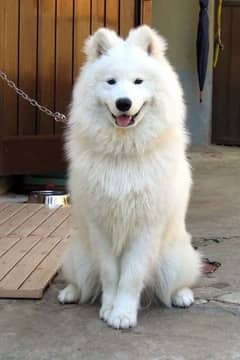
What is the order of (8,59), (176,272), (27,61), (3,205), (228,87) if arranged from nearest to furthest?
(176,272), (3,205), (8,59), (27,61), (228,87)

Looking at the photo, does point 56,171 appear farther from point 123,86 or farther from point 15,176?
point 123,86

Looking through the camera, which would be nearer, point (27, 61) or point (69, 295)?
point (69, 295)

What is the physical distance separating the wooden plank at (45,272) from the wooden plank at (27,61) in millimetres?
2313

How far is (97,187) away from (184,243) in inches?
24.0

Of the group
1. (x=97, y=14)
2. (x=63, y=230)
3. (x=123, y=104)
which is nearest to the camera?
(x=123, y=104)

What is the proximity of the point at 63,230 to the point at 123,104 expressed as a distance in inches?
80.1

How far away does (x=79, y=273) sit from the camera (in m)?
3.41

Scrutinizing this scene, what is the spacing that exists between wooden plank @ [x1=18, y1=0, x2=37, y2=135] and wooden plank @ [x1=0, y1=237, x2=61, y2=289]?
6.86 feet

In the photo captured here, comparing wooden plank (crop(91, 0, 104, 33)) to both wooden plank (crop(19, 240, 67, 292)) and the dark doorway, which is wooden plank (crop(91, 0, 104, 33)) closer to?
wooden plank (crop(19, 240, 67, 292))

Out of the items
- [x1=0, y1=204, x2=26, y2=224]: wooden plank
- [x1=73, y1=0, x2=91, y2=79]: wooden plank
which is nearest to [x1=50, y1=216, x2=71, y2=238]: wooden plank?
[x1=0, y1=204, x2=26, y2=224]: wooden plank

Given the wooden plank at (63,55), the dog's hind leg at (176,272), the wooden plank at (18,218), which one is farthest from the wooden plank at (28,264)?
the wooden plank at (63,55)

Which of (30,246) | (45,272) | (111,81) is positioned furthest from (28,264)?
(111,81)

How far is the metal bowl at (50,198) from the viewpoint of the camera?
229 inches

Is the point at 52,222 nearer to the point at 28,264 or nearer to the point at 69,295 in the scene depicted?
the point at 28,264
